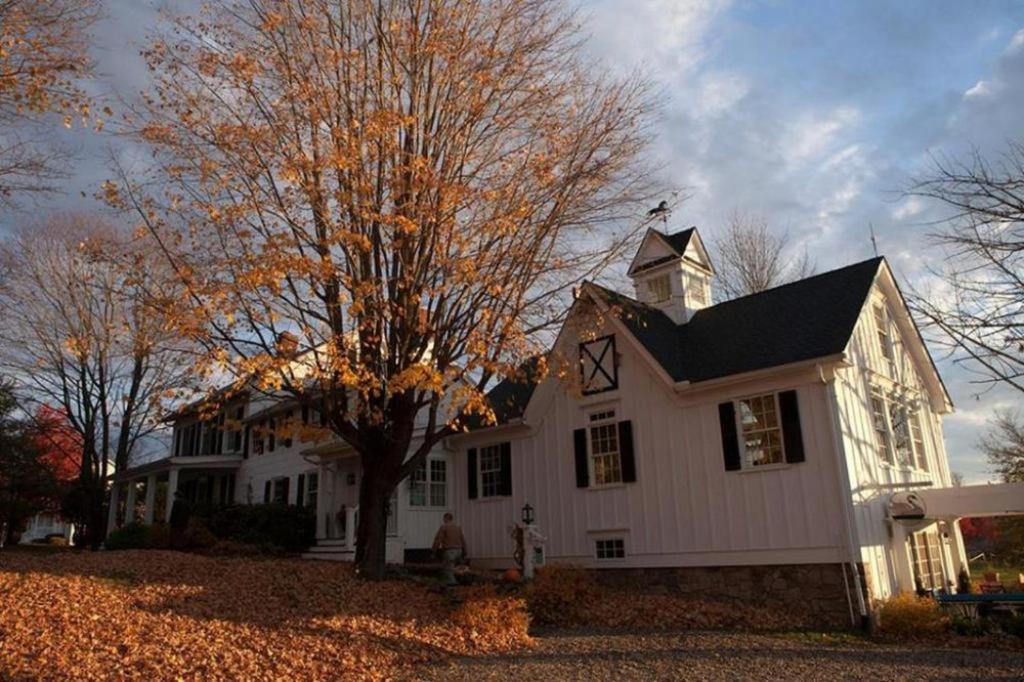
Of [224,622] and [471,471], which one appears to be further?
[471,471]

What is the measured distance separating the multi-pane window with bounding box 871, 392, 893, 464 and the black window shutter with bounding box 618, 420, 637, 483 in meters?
4.83

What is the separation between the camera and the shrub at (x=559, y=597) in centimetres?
1255

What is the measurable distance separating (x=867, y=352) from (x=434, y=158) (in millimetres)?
10020

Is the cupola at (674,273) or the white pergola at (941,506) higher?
the cupola at (674,273)

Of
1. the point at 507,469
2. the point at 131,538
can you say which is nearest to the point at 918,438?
the point at 507,469

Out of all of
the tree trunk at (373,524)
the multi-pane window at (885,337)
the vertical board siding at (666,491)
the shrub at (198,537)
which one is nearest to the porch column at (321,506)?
the shrub at (198,537)

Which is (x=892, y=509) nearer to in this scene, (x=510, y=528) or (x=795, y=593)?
(x=795, y=593)

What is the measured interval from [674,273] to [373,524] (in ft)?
34.4

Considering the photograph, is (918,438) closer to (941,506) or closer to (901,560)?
(941,506)

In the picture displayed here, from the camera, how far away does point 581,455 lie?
56.4 feet

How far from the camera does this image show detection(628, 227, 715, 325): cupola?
63.9ft

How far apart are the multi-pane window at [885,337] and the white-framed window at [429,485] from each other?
446 inches

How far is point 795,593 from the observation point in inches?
521

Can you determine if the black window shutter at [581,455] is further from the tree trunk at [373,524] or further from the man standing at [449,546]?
the tree trunk at [373,524]
